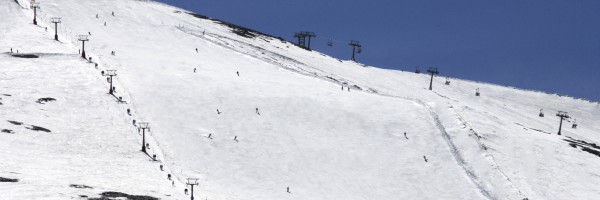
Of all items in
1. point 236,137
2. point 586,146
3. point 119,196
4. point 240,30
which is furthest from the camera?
point 240,30

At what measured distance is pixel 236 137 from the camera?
61.9 metres

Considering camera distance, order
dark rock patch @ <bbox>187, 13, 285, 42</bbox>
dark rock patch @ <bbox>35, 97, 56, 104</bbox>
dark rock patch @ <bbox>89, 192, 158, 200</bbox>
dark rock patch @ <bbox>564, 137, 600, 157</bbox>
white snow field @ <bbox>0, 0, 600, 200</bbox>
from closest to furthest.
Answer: dark rock patch @ <bbox>89, 192, 158, 200</bbox> < white snow field @ <bbox>0, 0, 600, 200</bbox> < dark rock patch @ <bbox>35, 97, 56, 104</bbox> < dark rock patch @ <bbox>564, 137, 600, 157</bbox> < dark rock patch @ <bbox>187, 13, 285, 42</bbox>

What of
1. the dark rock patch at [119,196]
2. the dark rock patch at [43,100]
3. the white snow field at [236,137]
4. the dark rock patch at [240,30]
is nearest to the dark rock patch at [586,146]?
the white snow field at [236,137]

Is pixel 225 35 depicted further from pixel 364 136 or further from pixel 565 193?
pixel 565 193

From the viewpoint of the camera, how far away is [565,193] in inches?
2377

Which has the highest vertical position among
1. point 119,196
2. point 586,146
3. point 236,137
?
point 586,146

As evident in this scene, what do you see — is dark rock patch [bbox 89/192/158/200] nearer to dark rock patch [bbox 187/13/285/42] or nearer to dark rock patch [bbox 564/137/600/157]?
dark rock patch [bbox 564/137/600/157]

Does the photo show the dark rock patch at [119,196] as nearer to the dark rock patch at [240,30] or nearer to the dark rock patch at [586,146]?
the dark rock patch at [586,146]

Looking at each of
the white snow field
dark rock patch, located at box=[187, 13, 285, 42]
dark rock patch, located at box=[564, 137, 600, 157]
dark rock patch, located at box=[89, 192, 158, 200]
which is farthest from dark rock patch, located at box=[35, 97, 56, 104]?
dark rock patch, located at box=[187, 13, 285, 42]

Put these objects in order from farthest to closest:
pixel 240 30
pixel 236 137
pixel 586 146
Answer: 1. pixel 240 30
2. pixel 586 146
3. pixel 236 137

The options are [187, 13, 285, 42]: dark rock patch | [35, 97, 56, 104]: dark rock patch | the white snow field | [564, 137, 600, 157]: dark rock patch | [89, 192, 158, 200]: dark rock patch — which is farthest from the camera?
[187, 13, 285, 42]: dark rock patch

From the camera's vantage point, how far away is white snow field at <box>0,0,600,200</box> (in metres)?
50.3

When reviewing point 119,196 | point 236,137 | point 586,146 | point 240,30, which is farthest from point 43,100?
point 240,30

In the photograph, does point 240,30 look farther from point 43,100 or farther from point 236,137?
point 236,137
